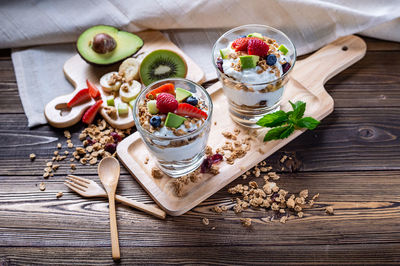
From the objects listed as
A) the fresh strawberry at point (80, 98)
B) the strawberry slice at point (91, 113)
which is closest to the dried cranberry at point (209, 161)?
the strawberry slice at point (91, 113)

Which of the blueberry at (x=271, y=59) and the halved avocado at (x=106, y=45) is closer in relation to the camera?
the blueberry at (x=271, y=59)

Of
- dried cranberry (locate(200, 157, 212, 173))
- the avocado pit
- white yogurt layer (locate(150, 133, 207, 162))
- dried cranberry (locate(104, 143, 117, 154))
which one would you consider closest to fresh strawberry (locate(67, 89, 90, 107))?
the avocado pit

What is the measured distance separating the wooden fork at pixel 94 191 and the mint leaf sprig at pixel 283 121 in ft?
2.11

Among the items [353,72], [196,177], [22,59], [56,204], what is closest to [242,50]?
[196,177]

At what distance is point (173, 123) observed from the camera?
1.67 metres

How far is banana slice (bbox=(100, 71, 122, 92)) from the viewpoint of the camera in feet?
7.48

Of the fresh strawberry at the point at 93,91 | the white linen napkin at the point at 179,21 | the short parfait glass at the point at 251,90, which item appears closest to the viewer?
the short parfait glass at the point at 251,90

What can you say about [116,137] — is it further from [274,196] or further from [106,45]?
[274,196]

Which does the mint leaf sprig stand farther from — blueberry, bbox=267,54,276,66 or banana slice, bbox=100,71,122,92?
banana slice, bbox=100,71,122,92

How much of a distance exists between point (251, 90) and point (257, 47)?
20cm

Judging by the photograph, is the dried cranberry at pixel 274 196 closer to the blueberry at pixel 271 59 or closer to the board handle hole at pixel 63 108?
the blueberry at pixel 271 59

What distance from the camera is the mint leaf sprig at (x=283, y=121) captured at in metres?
1.97

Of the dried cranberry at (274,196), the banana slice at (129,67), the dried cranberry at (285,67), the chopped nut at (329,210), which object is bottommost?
the chopped nut at (329,210)

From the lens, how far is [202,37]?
2.58 m
